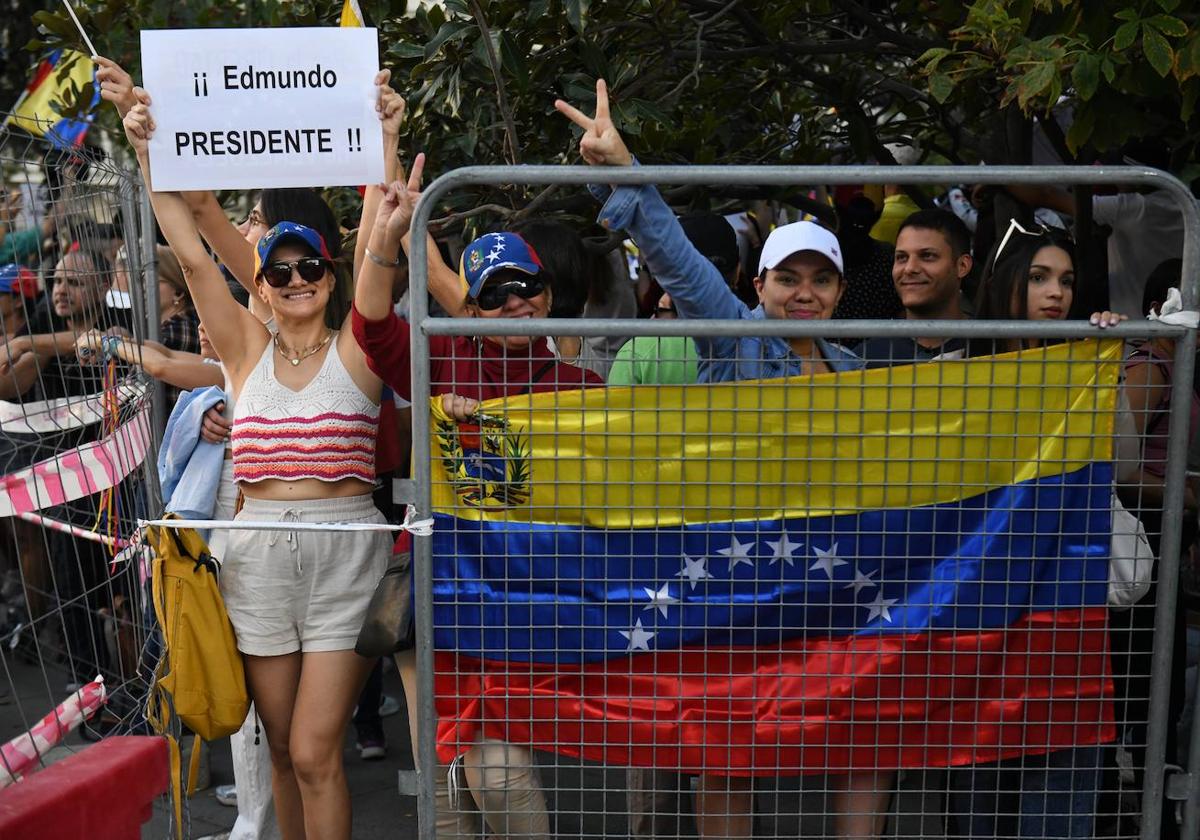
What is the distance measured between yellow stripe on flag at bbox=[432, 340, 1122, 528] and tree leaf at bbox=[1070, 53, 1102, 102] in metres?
0.86

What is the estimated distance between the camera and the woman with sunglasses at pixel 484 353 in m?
3.61

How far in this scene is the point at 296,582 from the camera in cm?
393

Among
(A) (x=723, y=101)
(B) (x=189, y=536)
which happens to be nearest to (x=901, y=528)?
(B) (x=189, y=536)

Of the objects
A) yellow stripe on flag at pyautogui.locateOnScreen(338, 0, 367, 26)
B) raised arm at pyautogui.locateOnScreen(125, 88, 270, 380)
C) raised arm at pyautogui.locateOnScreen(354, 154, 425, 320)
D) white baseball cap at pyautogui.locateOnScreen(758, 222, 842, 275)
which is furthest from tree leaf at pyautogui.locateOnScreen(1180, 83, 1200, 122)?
raised arm at pyautogui.locateOnScreen(125, 88, 270, 380)

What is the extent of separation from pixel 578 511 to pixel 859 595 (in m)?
0.77

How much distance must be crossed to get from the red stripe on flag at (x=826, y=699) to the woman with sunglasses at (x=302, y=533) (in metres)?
0.54

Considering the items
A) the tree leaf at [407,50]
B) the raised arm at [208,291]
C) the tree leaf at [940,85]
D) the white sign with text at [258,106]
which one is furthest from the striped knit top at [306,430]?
the tree leaf at [940,85]

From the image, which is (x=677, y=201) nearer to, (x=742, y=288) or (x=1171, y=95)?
(x=742, y=288)

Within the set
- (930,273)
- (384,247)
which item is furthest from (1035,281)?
(384,247)

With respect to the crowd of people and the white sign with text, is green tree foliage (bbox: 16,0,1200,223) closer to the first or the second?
the crowd of people

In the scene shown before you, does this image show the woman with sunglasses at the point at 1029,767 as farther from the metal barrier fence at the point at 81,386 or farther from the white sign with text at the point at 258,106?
the metal barrier fence at the point at 81,386

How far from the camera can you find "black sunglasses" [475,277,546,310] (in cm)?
373

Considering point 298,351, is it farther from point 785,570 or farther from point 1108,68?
point 1108,68

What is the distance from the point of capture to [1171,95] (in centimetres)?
439
